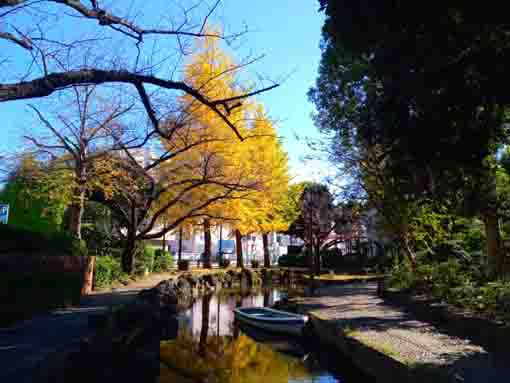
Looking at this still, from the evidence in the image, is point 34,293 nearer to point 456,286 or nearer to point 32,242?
point 32,242

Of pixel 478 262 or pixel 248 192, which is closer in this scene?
pixel 478 262

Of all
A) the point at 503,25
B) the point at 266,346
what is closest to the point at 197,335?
the point at 266,346

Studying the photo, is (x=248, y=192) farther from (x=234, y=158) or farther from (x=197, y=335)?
(x=197, y=335)

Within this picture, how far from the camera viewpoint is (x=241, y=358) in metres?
11.4

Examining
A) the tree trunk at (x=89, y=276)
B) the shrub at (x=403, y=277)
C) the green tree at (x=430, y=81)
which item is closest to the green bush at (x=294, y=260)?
the shrub at (x=403, y=277)

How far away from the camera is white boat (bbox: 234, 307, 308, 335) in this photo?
13070 millimetres

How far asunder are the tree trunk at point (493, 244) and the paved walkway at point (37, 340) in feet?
35.0

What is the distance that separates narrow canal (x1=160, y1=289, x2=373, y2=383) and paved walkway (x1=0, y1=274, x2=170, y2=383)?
217 cm

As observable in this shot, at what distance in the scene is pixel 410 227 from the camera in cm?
1742

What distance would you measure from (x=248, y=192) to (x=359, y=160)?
206 inches

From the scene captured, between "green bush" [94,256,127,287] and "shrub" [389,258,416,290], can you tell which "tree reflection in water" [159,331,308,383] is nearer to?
"shrub" [389,258,416,290]

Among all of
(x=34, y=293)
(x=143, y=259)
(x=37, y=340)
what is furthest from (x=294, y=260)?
(x=37, y=340)

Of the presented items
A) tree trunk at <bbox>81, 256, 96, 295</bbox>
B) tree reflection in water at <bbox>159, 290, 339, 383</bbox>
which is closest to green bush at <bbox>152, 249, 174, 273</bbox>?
tree trunk at <bbox>81, 256, 96, 295</bbox>

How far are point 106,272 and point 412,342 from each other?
44.4 feet
